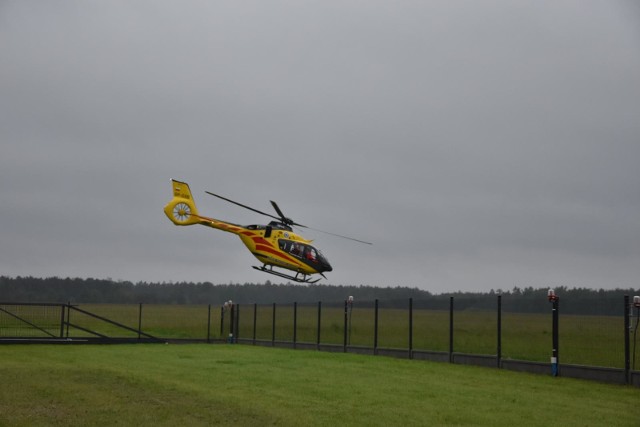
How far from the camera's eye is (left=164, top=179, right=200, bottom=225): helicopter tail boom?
23.6m

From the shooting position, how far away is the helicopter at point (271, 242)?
23.2m

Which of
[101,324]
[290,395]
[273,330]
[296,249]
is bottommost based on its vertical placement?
[101,324]

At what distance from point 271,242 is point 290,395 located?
898 cm

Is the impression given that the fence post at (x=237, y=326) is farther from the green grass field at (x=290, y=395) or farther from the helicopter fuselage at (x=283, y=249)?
the green grass field at (x=290, y=395)

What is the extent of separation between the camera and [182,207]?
23844 millimetres

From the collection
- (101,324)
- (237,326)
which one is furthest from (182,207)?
(101,324)

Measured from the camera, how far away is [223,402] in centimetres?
1343

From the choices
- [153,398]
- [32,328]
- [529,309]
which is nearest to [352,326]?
[529,309]

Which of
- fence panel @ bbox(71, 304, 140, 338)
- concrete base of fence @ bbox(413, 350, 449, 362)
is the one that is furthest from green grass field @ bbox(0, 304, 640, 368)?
fence panel @ bbox(71, 304, 140, 338)

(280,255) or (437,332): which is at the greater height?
(280,255)

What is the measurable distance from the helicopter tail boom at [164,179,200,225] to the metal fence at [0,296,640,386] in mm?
7585

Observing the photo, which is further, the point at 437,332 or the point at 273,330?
the point at 273,330

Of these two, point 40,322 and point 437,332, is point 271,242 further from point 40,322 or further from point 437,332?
point 40,322

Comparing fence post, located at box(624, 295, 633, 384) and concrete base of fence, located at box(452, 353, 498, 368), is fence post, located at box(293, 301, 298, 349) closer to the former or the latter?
concrete base of fence, located at box(452, 353, 498, 368)
